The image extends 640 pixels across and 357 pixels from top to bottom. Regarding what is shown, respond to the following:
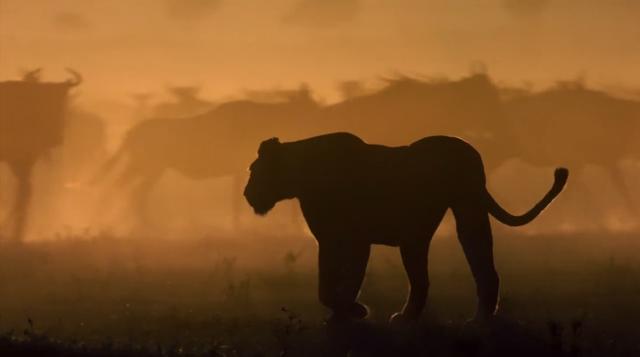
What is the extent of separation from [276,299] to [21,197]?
64.1 inches

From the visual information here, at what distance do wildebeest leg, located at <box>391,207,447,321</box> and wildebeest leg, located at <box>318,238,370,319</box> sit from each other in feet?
0.83

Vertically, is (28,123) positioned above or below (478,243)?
above

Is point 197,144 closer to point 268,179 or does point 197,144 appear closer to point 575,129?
point 268,179

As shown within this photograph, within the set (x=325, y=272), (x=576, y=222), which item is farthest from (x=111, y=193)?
(x=576, y=222)

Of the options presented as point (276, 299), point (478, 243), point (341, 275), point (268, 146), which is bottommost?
point (276, 299)

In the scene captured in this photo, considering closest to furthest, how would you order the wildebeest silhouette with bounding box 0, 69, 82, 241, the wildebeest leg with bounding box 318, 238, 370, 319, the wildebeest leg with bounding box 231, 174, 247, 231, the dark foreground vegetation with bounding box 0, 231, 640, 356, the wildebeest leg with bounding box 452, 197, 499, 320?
the dark foreground vegetation with bounding box 0, 231, 640, 356 → the wildebeest leg with bounding box 318, 238, 370, 319 → the wildebeest leg with bounding box 452, 197, 499, 320 → the wildebeest leg with bounding box 231, 174, 247, 231 → the wildebeest silhouette with bounding box 0, 69, 82, 241

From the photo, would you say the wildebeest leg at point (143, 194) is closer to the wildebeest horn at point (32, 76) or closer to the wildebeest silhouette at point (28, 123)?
the wildebeest silhouette at point (28, 123)

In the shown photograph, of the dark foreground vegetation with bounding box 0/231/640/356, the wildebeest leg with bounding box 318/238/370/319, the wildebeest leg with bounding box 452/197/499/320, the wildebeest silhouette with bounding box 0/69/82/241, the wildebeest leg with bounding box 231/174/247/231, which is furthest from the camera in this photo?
the wildebeest silhouette with bounding box 0/69/82/241

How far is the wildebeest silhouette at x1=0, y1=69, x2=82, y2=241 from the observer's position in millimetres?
6168

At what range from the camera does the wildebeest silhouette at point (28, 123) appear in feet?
20.2

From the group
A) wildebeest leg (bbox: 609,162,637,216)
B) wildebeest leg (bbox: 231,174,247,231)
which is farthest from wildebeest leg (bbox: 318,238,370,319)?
wildebeest leg (bbox: 609,162,637,216)

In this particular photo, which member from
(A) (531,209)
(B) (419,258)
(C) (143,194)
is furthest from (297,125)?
(A) (531,209)

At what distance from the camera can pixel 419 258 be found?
573 centimetres

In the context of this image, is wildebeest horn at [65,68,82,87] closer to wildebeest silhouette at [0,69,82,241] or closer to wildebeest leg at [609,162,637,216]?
wildebeest silhouette at [0,69,82,241]
